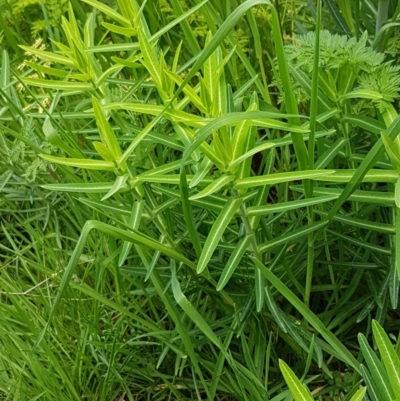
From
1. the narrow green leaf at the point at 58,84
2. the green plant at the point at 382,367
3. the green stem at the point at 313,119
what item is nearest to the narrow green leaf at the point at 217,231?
the green stem at the point at 313,119

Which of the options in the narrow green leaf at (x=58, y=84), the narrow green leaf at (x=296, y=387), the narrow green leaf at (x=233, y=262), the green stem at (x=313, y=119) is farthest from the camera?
the narrow green leaf at (x=58, y=84)

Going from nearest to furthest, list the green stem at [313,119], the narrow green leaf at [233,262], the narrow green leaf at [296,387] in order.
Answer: the narrow green leaf at [296,387] → the green stem at [313,119] → the narrow green leaf at [233,262]

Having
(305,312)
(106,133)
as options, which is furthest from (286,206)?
(106,133)

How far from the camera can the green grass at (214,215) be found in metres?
0.89

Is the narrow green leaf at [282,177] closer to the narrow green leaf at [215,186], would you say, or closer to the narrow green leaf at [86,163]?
the narrow green leaf at [215,186]

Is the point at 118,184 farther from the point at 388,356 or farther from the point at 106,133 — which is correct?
the point at 388,356

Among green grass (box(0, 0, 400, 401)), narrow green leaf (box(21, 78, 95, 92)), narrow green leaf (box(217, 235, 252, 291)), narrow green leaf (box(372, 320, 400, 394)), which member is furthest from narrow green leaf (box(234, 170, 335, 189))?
narrow green leaf (box(21, 78, 95, 92))

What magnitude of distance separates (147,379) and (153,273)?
0.30m

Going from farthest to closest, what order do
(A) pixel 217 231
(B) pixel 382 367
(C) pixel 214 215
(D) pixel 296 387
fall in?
(C) pixel 214 215
(A) pixel 217 231
(B) pixel 382 367
(D) pixel 296 387

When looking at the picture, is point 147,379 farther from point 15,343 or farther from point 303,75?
point 303,75

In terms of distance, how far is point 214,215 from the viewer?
1158mm

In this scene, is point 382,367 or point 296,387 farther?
point 382,367

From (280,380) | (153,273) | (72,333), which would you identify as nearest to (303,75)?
(153,273)

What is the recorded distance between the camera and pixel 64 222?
156cm
